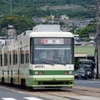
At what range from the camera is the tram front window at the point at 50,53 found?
25391 millimetres

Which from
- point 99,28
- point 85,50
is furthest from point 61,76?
point 85,50

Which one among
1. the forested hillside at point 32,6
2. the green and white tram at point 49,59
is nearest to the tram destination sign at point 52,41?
the green and white tram at point 49,59

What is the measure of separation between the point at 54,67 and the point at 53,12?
169284 mm

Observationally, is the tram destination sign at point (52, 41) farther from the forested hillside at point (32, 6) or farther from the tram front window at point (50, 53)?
the forested hillside at point (32, 6)

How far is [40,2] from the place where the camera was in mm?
180250

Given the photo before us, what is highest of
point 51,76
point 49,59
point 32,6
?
point 32,6

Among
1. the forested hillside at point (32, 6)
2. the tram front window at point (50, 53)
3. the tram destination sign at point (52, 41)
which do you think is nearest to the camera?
the tram front window at point (50, 53)

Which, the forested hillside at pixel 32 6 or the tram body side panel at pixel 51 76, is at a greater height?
the forested hillside at pixel 32 6

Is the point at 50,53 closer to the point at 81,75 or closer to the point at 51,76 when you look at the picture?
the point at 51,76

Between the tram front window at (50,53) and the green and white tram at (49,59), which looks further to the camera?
the tram front window at (50,53)

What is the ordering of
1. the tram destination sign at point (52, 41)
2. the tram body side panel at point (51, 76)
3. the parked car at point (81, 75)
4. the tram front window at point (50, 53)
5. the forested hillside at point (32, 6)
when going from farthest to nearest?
the forested hillside at point (32, 6)
the parked car at point (81, 75)
the tram destination sign at point (52, 41)
the tram front window at point (50, 53)
the tram body side panel at point (51, 76)

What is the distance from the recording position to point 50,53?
25.5 metres

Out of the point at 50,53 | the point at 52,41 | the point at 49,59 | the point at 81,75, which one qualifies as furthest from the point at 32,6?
the point at 49,59

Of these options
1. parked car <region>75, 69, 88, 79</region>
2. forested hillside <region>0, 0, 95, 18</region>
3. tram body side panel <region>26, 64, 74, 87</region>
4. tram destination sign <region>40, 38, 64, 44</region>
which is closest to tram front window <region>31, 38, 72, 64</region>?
tram destination sign <region>40, 38, 64, 44</region>
